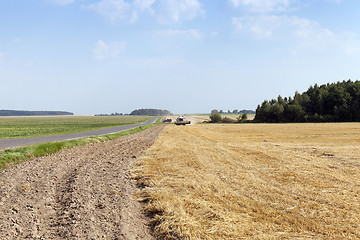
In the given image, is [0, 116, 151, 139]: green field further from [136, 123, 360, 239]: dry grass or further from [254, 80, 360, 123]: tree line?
[254, 80, 360, 123]: tree line

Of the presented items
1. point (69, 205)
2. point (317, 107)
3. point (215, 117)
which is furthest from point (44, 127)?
point (317, 107)

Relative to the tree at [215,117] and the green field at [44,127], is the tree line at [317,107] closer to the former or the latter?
the tree at [215,117]

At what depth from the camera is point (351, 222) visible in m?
5.89

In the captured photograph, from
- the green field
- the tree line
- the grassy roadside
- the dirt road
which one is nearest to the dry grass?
the dirt road

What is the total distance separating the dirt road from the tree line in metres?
82.7

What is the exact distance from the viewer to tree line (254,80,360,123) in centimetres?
7881

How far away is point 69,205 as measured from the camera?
6992 mm

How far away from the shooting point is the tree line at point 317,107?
78812 millimetres

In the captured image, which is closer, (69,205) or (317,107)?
(69,205)

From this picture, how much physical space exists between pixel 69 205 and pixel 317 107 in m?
93.1

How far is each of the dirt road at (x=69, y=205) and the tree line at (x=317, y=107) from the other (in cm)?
8271

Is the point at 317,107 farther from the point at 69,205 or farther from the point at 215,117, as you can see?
the point at 69,205

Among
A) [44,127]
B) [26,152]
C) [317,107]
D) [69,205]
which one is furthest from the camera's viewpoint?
[317,107]

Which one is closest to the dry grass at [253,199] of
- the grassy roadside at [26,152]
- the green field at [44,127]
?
the grassy roadside at [26,152]
